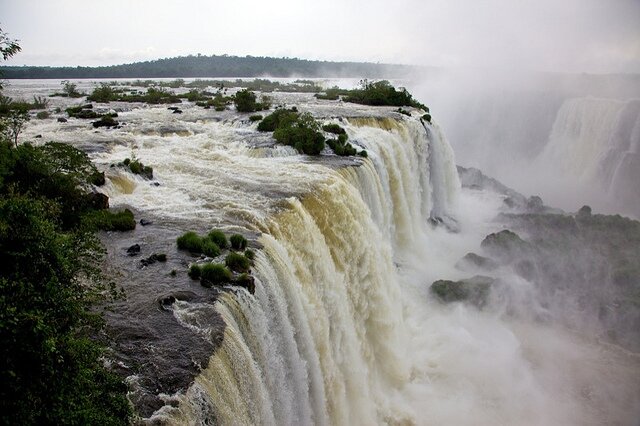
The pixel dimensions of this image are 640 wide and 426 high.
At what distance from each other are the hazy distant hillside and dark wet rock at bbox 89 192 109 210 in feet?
387

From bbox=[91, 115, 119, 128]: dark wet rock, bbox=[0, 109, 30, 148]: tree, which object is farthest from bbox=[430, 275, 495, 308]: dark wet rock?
bbox=[91, 115, 119, 128]: dark wet rock

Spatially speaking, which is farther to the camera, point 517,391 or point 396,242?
point 396,242

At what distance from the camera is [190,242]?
1209cm

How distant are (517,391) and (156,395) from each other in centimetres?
1399

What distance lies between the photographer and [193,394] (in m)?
7.36

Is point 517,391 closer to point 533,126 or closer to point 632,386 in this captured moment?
point 632,386

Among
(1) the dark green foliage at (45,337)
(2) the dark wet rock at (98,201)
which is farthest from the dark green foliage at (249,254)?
(2) the dark wet rock at (98,201)

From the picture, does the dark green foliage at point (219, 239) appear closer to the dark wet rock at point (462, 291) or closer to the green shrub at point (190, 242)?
the green shrub at point (190, 242)

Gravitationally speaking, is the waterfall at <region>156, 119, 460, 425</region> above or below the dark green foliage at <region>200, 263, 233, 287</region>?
below

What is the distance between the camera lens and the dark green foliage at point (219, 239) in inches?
477

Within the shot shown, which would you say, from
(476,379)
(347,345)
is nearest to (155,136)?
Result: (347,345)

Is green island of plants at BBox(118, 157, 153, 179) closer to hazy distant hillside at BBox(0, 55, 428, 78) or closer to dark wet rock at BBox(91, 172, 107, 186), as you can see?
dark wet rock at BBox(91, 172, 107, 186)

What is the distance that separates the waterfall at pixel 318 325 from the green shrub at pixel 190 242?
1.70 m

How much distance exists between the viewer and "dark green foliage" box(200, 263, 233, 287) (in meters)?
10.4
